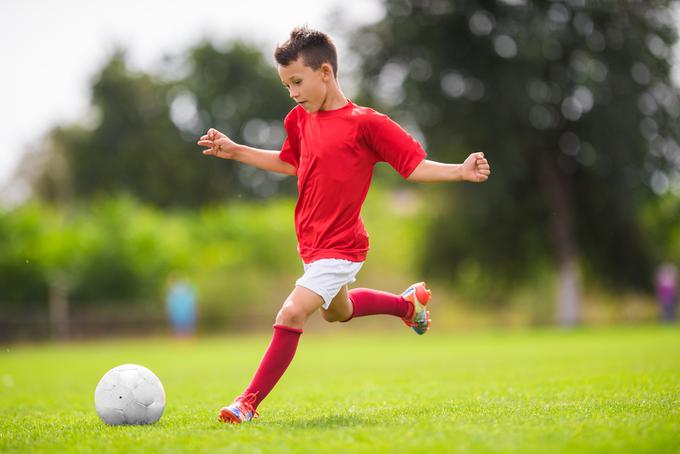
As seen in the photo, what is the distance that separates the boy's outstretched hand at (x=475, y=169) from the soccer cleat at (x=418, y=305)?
1199mm

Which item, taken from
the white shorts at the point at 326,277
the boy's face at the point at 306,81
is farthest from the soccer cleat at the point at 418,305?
the boy's face at the point at 306,81

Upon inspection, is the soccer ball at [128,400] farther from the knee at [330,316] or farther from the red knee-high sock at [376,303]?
the red knee-high sock at [376,303]

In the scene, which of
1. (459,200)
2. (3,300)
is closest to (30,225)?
(3,300)

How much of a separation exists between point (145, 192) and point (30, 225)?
57.4ft

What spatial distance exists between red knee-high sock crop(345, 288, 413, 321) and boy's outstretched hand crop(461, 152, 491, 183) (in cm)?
108

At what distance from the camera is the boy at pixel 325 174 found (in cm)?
434

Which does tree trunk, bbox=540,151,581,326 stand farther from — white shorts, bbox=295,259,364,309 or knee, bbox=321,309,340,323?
white shorts, bbox=295,259,364,309

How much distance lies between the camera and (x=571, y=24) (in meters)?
19.7

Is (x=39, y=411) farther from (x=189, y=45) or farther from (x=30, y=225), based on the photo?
(x=189, y=45)

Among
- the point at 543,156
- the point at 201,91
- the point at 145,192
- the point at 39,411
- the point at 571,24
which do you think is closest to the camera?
the point at 39,411

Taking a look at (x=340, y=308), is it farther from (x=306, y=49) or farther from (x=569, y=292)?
(x=569, y=292)

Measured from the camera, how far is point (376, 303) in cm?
508

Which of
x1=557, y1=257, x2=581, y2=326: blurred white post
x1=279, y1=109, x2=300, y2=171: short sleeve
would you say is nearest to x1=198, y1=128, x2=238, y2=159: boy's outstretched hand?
x1=279, y1=109, x2=300, y2=171: short sleeve

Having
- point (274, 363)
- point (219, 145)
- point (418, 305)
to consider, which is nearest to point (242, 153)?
point (219, 145)
